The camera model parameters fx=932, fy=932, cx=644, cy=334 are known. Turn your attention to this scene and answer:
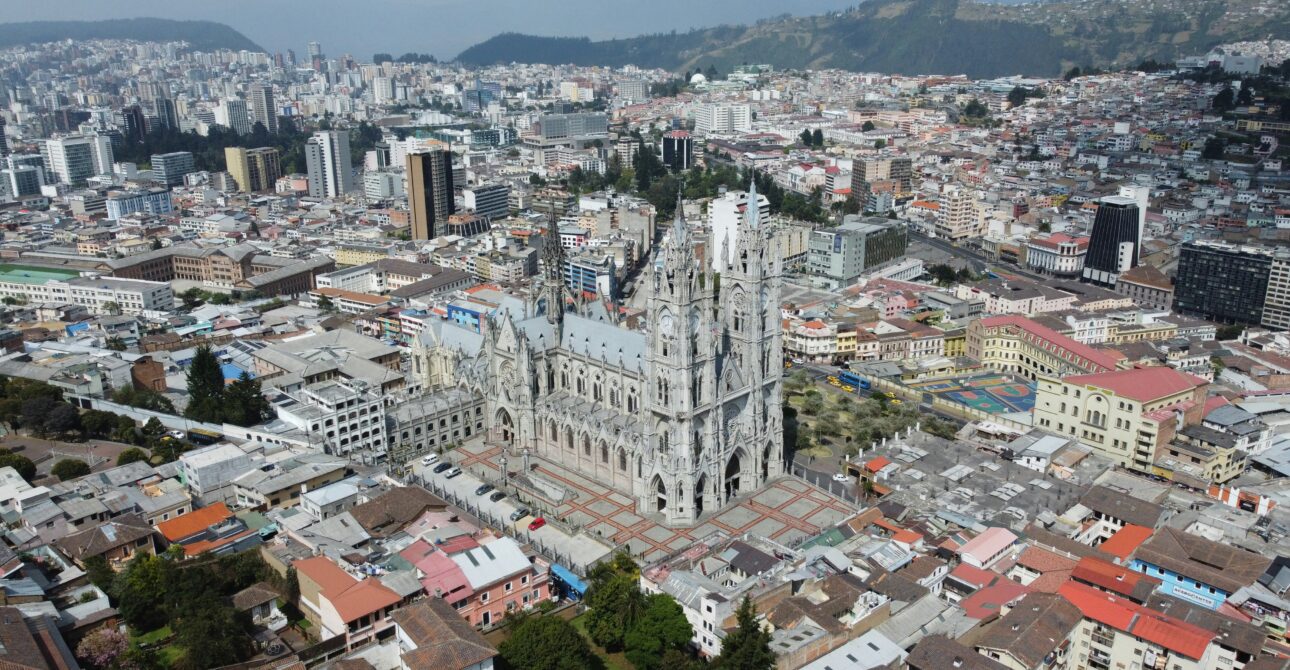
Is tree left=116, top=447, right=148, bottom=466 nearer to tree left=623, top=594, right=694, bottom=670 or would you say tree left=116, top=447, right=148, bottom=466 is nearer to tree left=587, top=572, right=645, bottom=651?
tree left=587, top=572, right=645, bottom=651

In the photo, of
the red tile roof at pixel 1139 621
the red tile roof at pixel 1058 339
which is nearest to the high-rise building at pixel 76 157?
the red tile roof at pixel 1058 339

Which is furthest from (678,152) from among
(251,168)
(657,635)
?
(657,635)

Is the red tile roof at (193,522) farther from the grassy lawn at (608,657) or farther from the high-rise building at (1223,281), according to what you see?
the high-rise building at (1223,281)

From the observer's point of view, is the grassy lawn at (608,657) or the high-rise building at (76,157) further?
the high-rise building at (76,157)

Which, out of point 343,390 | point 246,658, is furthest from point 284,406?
point 246,658

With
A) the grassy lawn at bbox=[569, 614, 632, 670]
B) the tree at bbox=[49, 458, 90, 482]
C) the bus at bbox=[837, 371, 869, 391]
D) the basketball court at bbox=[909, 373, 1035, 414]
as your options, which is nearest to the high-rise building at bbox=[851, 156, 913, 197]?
the basketball court at bbox=[909, 373, 1035, 414]

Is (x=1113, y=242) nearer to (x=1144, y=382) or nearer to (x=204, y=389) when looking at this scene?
(x=1144, y=382)

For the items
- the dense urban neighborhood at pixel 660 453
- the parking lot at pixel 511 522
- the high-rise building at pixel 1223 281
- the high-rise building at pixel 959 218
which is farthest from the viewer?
the high-rise building at pixel 959 218
